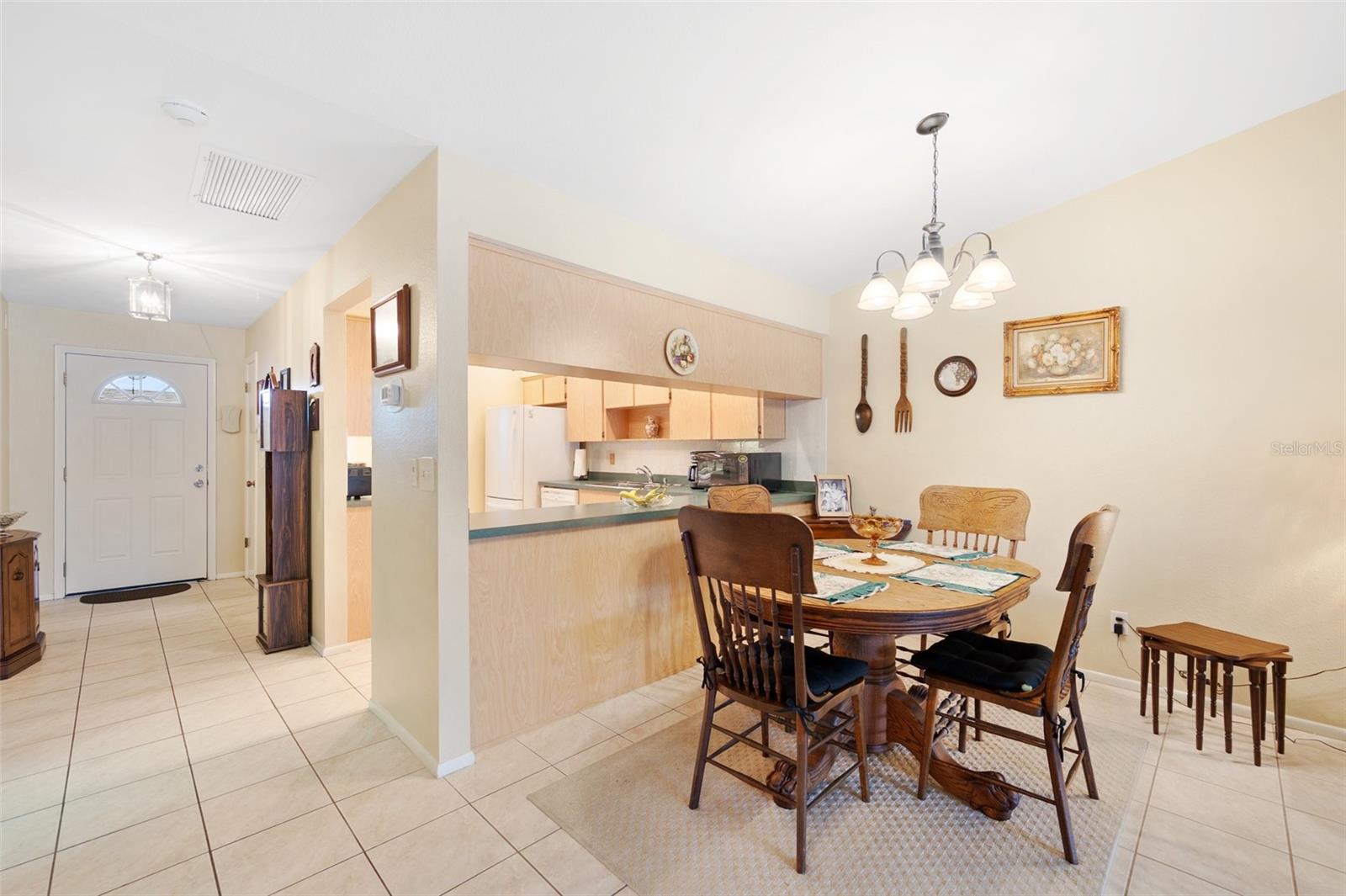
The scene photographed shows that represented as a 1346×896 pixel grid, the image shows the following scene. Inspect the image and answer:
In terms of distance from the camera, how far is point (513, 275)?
237 centimetres

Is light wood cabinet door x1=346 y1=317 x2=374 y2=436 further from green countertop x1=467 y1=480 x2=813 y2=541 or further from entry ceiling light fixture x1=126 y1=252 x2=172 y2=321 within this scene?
green countertop x1=467 y1=480 x2=813 y2=541

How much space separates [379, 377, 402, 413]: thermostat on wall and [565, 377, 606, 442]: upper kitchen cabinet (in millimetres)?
2500

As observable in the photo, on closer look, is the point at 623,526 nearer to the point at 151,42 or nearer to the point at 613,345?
the point at 613,345

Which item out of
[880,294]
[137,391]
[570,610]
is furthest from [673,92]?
[137,391]

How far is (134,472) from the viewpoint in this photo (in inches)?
188

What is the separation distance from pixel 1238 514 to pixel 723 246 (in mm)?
2800

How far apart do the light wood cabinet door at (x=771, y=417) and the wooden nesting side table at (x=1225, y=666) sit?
2.31 m

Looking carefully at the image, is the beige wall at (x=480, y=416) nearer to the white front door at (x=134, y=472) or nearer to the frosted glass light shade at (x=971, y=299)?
the white front door at (x=134, y=472)

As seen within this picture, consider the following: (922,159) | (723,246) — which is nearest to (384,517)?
(723,246)

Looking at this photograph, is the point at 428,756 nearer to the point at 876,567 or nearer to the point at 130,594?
the point at 876,567

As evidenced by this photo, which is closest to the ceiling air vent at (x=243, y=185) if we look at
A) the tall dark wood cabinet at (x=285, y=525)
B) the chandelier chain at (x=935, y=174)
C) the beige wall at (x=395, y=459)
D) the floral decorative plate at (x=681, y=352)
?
the beige wall at (x=395, y=459)

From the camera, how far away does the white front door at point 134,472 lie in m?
4.54

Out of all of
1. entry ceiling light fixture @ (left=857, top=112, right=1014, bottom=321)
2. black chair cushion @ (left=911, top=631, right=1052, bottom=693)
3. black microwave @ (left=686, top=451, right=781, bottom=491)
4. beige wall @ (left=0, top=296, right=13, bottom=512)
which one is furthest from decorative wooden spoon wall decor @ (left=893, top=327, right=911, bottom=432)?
beige wall @ (left=0, top=296, right=13, bottom=512)

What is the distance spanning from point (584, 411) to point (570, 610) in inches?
110
